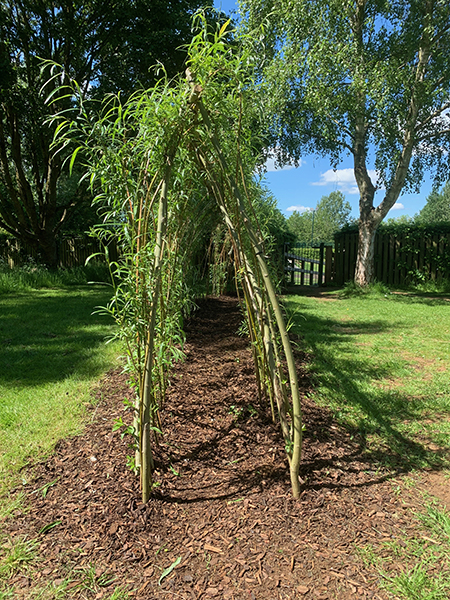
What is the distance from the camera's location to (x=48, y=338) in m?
4.64

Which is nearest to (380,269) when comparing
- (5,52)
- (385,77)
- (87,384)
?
(385,77)

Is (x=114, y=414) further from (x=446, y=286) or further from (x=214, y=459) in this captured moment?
(x=446, y=286)

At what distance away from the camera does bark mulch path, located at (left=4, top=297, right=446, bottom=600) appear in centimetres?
142

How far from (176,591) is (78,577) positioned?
382mm

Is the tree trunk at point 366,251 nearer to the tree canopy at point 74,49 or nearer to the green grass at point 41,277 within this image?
the tree canopy at point 74,49

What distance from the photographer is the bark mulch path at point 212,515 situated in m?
1.42

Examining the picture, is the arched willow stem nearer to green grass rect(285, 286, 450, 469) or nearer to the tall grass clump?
the tall grass clump

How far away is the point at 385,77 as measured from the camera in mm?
7105

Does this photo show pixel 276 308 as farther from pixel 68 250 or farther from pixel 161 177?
pixel 68 250

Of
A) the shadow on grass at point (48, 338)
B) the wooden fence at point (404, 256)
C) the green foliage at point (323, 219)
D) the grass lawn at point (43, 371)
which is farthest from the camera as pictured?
the green foliage at point (323, 219)

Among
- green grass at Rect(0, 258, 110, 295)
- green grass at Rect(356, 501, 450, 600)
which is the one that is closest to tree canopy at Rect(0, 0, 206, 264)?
green grass at Rect(0, 258, 110, 295)

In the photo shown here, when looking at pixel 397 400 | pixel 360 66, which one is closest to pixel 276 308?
pixel 397 400

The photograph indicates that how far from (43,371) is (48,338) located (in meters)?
1.20

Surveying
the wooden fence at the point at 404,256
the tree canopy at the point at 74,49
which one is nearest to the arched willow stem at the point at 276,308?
the tree canopy at the point at 74,49
